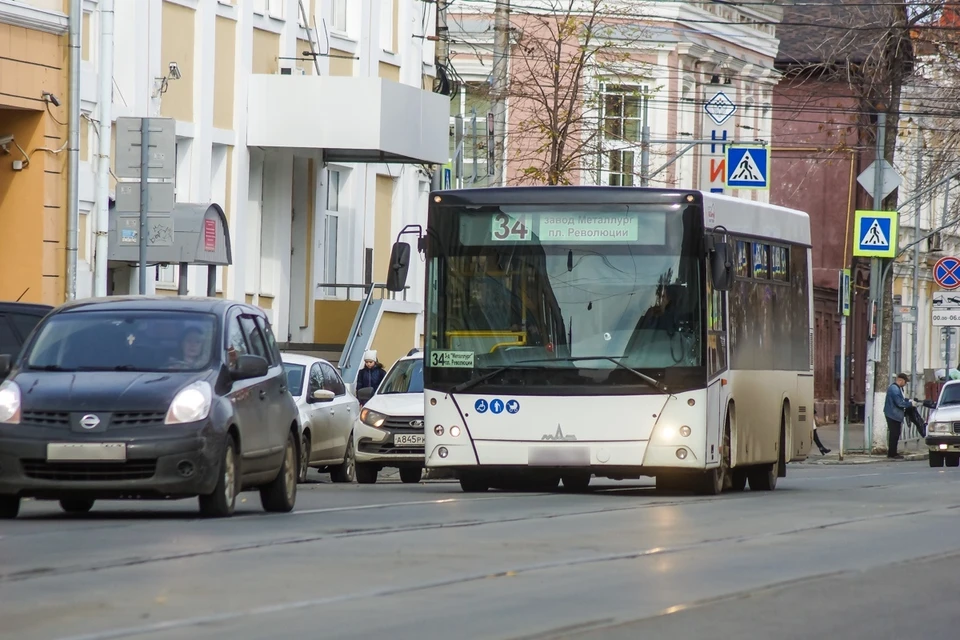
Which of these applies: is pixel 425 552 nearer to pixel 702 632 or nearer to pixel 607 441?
pixel 702 632

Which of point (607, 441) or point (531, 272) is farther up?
point (531, 272)

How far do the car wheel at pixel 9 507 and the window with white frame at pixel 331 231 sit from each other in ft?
80.9

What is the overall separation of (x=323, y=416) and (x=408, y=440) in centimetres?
154

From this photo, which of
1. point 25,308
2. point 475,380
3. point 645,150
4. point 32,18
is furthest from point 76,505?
point 645,150

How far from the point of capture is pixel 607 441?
20062mm

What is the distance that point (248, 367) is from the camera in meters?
15.9

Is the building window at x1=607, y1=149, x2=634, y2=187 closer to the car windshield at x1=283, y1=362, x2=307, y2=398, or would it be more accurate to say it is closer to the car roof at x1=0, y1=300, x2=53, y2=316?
the car windshield at x1=283, y1=362, x2=307, y2=398

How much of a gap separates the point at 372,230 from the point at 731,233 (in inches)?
813

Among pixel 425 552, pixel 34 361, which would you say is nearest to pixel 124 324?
pixel 34 361

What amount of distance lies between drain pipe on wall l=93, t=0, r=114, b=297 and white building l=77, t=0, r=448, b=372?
0.17 metres

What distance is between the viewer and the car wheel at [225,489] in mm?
15500

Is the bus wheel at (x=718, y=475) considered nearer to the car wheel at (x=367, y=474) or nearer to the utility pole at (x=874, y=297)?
the car wheel at (x=367, y=474)

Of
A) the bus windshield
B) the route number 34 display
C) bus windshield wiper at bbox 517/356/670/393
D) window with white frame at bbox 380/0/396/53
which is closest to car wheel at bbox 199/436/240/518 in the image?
the bus windshield

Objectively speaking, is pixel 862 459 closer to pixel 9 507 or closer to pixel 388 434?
pixel 388 434
